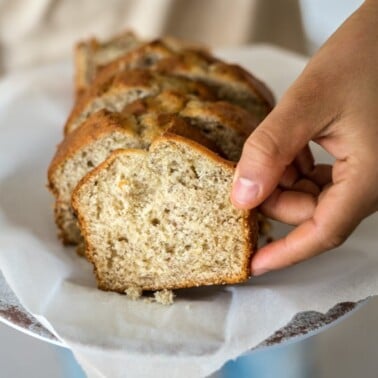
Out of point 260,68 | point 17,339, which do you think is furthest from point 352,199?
point 260,68

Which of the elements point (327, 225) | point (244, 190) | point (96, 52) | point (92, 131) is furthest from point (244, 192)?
point (96, 52)

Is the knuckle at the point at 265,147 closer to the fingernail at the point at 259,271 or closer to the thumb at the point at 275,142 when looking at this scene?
the thumb at the point at 275,142

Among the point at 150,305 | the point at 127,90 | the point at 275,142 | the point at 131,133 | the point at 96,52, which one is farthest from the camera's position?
the point at 96,52

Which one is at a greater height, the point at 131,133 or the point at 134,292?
the point at 131,133

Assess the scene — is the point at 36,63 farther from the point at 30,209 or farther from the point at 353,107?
the point at 353,107

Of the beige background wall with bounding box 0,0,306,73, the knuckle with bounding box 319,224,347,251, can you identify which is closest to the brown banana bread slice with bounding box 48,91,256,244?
the knuckle with bounding box 319,224,347,251

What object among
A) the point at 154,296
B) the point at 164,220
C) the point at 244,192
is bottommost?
the point at 154,296

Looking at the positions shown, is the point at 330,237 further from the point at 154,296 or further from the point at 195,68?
the point at 195,68
